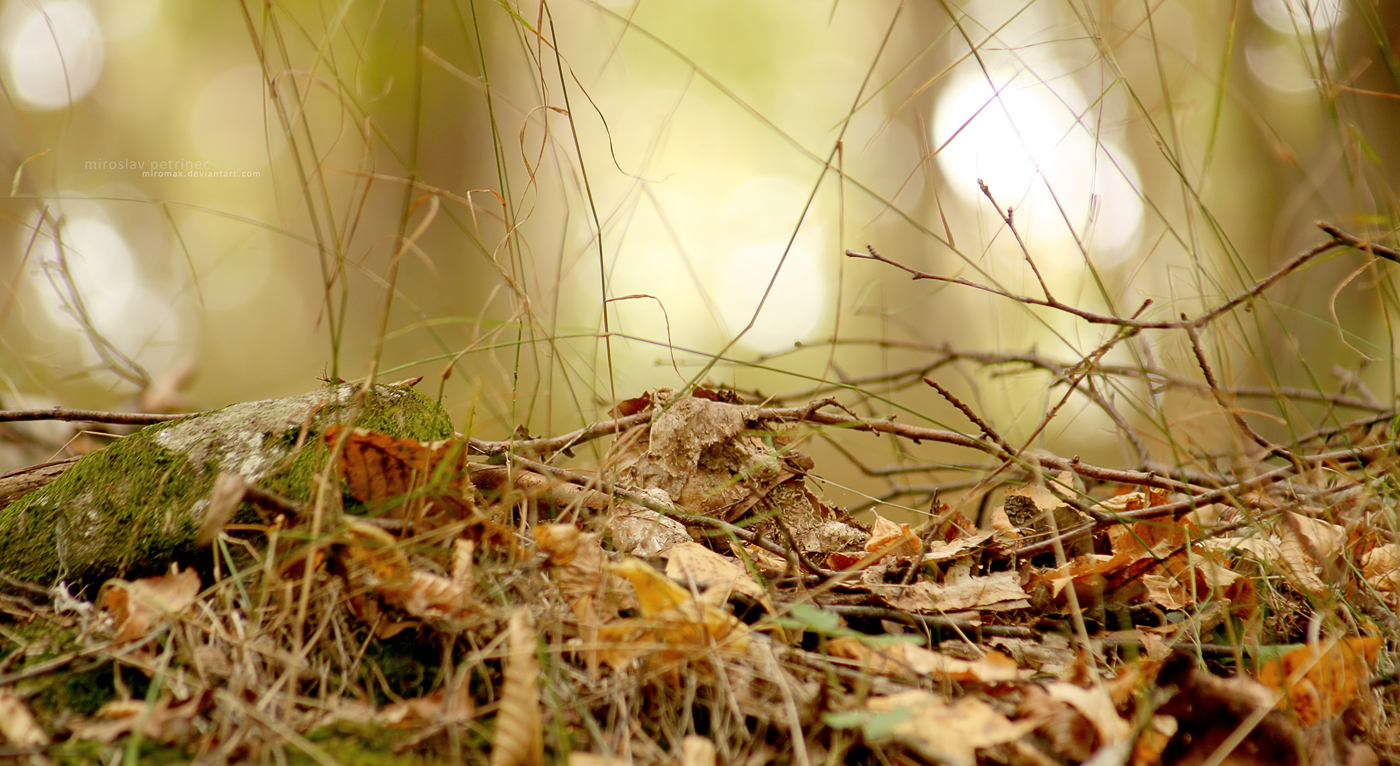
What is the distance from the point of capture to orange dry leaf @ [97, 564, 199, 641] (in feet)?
3.16

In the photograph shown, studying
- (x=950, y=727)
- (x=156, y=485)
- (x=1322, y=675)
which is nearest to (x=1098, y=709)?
(x=950, y=727)

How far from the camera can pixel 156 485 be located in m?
1.20

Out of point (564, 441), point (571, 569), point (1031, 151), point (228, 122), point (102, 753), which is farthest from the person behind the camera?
point (228, 122)

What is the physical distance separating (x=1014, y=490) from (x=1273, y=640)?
55 cm

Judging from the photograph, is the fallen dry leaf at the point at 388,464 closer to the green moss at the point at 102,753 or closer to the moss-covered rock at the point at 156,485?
the moss-covered rock at the point at 156,485

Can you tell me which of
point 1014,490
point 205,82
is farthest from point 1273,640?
point 205,82

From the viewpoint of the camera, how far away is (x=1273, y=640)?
1196mm

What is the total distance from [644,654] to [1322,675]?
3.05 ft

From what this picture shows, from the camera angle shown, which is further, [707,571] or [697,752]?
[707,571]

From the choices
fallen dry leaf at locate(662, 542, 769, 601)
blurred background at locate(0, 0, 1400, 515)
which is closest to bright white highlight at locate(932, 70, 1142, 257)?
blurred background at locate(0, 0, 1400, 515)

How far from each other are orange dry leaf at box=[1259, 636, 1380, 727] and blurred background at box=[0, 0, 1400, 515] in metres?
0.36

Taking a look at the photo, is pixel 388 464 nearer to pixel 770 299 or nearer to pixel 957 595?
pixel 957 595

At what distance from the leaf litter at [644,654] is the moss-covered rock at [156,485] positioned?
0.08 m

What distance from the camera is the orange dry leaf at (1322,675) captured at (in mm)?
922
